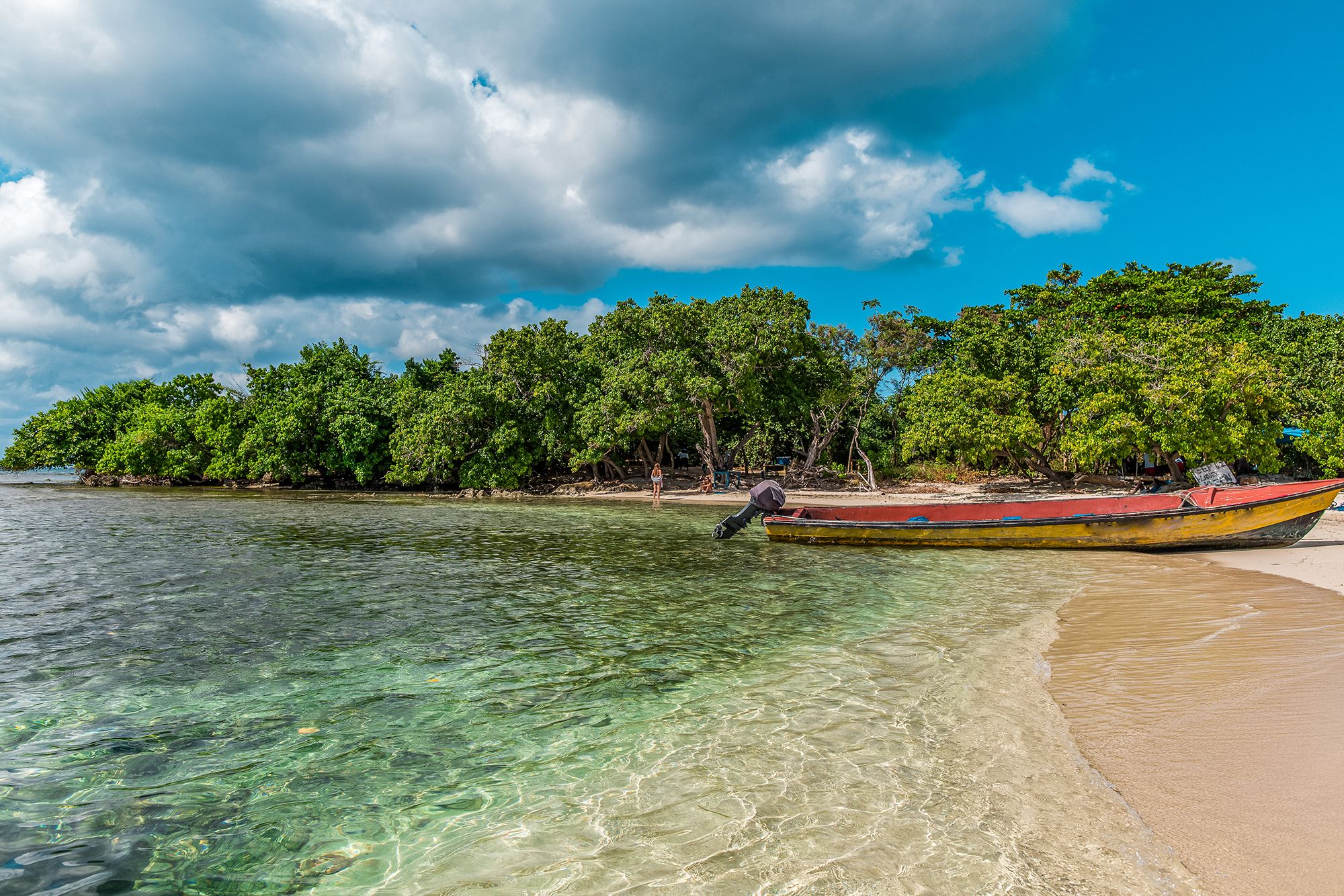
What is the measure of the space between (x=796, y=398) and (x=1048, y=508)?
16800 millimetres

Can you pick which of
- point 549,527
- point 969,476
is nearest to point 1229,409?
point 969,476

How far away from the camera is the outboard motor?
638 inches

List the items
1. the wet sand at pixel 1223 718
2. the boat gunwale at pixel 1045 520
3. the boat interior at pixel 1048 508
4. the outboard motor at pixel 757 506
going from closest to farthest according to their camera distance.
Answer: the wet sand at pixel 1223 718 < the boat gunwale at pixel 1045 520 < the boat interior at pixel 1048 508 < the outboard motor at pixel 757 506

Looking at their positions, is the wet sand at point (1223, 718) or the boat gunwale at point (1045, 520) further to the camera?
the boat gunwale at point (1045, 520)

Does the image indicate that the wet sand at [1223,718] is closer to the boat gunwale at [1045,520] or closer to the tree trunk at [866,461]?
the boat gunwale at [1045,520]

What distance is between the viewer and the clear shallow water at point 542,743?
3.29m

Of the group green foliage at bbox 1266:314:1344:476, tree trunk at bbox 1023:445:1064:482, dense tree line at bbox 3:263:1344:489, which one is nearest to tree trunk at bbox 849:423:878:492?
dense tree line at bbox 3:263:1344:489

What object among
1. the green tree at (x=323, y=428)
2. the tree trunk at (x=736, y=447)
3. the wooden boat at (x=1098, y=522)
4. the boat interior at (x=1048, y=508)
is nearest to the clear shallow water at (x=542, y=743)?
the wooden boat at (x=1098, y=522)

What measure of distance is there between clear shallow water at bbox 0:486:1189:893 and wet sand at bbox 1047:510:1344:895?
273mm

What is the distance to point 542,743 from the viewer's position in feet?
15.7

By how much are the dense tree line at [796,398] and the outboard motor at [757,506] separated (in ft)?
41.9

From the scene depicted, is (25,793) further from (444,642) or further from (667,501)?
(667,501)

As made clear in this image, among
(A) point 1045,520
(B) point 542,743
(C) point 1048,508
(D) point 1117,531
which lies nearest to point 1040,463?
(C) point 1048,508

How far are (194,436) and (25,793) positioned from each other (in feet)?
159
